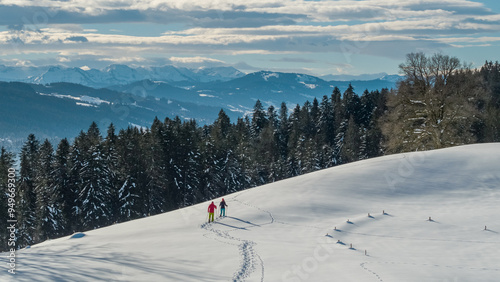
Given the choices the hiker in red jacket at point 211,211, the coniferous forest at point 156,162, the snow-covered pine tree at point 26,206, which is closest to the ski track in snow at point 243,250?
the hiker in red jacket at point 211,211

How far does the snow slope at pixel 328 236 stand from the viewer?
23.2 metres

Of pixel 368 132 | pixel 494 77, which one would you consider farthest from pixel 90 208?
pixel 494 77

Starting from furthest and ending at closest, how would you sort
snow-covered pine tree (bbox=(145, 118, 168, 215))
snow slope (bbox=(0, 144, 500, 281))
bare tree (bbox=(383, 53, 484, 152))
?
snow-covered pine tree (bbox=(145, 118, 168, 215)) → bare tree (bbox=(383, 53, 484, 152)) → snow slope (bbox=(0, 144, 500, 281))

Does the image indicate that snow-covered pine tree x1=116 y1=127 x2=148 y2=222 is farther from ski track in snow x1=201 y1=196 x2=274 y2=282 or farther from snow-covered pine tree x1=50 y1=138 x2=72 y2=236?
ski track in snow x1=201 y1=196 x2=274 y2=282

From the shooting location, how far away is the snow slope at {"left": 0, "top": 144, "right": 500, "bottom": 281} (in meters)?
23.2

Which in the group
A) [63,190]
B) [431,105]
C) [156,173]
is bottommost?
[63,190]

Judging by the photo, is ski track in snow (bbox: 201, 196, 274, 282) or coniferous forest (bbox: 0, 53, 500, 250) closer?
ski track in snow (bbox: 201, 196, 274, 282)

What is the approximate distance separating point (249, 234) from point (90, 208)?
116 ft

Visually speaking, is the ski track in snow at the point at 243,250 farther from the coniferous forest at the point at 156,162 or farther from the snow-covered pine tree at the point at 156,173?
the snow-covered pine tree at the point at 156,173

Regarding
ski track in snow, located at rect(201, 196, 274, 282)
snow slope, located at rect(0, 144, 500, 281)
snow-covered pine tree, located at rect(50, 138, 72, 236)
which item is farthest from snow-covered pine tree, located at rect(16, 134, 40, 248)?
ski track in snow, located at rect(201, 196, 274, 282)

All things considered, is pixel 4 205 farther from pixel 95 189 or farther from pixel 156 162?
pixel 156 162

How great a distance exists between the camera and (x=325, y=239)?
28.6 m

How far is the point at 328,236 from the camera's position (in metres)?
29.0

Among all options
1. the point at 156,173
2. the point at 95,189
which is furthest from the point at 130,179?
the point at 156,173
